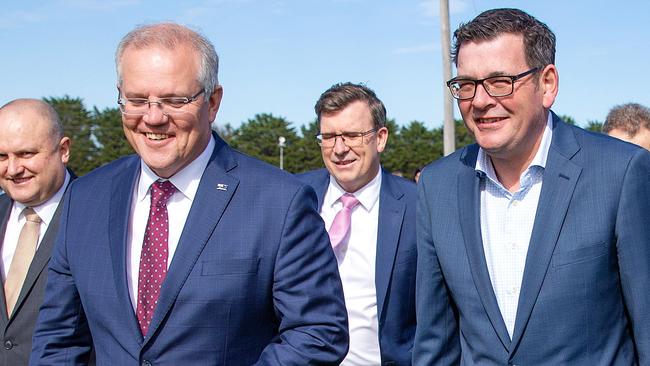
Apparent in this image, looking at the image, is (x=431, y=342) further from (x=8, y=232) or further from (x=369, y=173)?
(x=8, y=232)

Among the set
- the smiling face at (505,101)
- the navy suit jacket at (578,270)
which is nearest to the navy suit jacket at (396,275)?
the navy suit jacket at (578,270)

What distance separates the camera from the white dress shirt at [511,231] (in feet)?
8.98

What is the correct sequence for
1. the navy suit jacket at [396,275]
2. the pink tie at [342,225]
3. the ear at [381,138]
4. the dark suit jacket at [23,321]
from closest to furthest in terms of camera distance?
the dark suit jacket at [23,321]
the navy suit jacket at [396,275]
the pink tie at [342,225]
the ear at [381,138]

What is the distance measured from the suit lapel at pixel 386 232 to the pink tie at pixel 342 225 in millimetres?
196

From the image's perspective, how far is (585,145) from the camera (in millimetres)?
2727

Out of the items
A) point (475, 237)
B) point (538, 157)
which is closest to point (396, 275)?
point (475, 237)

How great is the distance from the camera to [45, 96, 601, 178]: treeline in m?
56.1

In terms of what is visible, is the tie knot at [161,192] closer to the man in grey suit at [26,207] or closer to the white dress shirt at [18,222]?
the man in grey suit at [26,207]

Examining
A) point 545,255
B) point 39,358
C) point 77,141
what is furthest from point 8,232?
point 77,141

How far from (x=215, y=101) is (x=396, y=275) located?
191 centimetres

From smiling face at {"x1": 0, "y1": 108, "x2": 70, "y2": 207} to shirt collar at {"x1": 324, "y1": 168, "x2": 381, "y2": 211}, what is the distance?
1639 mm

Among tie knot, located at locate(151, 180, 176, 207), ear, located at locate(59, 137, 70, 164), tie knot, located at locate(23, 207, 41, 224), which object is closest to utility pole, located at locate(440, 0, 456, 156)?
ear, located at locate(59, 137, 70, 164)

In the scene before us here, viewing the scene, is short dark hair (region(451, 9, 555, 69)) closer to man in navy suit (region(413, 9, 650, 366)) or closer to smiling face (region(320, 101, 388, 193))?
man in navy suit (region(413, 9, 650, 366))

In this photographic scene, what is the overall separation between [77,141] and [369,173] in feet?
178
